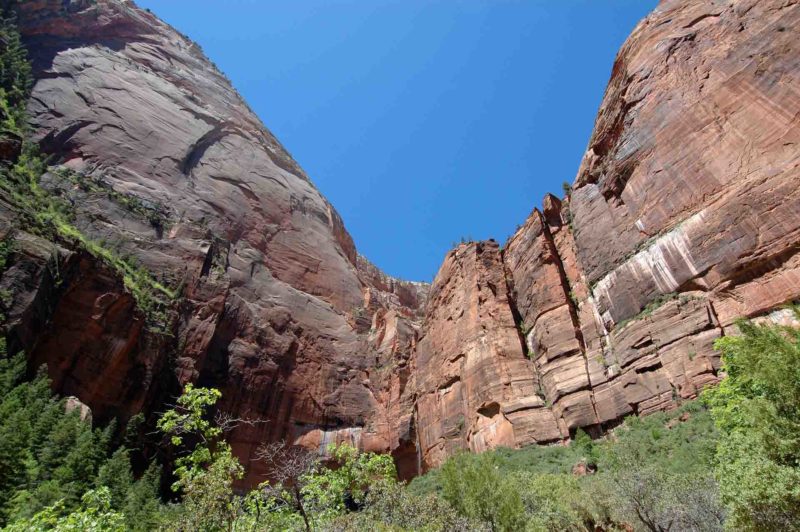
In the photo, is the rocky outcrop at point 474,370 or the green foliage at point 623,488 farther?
the rocky outcrop at point 474,370

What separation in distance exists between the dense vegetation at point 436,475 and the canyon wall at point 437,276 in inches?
123

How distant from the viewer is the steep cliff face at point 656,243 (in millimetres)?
23781

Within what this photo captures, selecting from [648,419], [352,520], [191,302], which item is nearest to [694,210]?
[648,419]

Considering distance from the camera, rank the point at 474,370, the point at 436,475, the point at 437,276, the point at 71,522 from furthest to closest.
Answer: the point at 437,276 → the point at 474,370 → the point at 436,475 → the point at 71,522

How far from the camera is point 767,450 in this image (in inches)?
465

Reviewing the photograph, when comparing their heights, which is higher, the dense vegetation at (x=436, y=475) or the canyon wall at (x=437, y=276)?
the canyon wall at (x=437, y=276)

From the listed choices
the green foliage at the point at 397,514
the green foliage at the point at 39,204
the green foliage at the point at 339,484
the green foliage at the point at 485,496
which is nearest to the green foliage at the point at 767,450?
the green foliage at the point at 397,514

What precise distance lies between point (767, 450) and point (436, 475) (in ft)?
82.5

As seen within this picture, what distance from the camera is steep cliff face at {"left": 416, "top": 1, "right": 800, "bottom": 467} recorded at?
23781 mm

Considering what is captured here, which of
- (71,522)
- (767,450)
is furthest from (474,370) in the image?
(71,522)

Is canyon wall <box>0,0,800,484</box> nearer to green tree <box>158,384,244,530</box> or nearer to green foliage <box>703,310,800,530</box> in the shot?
green foliage <box>703,310,800,530</box>

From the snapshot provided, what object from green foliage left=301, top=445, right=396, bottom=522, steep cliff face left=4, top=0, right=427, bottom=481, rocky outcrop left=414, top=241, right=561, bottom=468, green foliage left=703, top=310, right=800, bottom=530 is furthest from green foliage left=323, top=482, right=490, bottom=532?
steep cliff face left=4, top=0, right=427, bottom=481

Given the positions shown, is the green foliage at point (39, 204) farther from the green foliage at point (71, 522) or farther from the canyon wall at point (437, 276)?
the green foliage at point (71, 522)

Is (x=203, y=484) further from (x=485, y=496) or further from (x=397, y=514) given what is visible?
(x=485, y=496)
